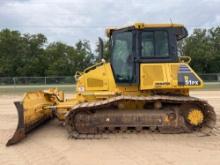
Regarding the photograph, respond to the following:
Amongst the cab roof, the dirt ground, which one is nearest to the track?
the dirt ground

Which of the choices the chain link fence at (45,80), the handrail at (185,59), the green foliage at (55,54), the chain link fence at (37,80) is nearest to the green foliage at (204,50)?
the green foliage at (55,54)

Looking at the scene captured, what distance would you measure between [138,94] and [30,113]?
290 cm

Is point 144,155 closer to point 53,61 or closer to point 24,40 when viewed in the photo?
point 53,61

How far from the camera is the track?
12.9 m

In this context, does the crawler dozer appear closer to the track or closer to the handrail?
the track

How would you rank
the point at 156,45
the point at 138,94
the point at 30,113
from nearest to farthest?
the point at 30,113
the point at 156,45
the point at 138,94

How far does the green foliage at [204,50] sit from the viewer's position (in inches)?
2500

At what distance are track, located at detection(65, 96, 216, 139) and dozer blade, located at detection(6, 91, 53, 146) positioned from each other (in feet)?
3.34

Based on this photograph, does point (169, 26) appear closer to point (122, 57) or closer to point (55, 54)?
point (122, 57)

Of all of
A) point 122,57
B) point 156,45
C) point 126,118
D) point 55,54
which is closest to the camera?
point 126,118

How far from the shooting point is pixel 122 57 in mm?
13773

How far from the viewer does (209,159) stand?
1022 centimetres

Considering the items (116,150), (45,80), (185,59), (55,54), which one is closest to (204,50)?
(55,54)

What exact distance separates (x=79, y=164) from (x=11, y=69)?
58.3m
